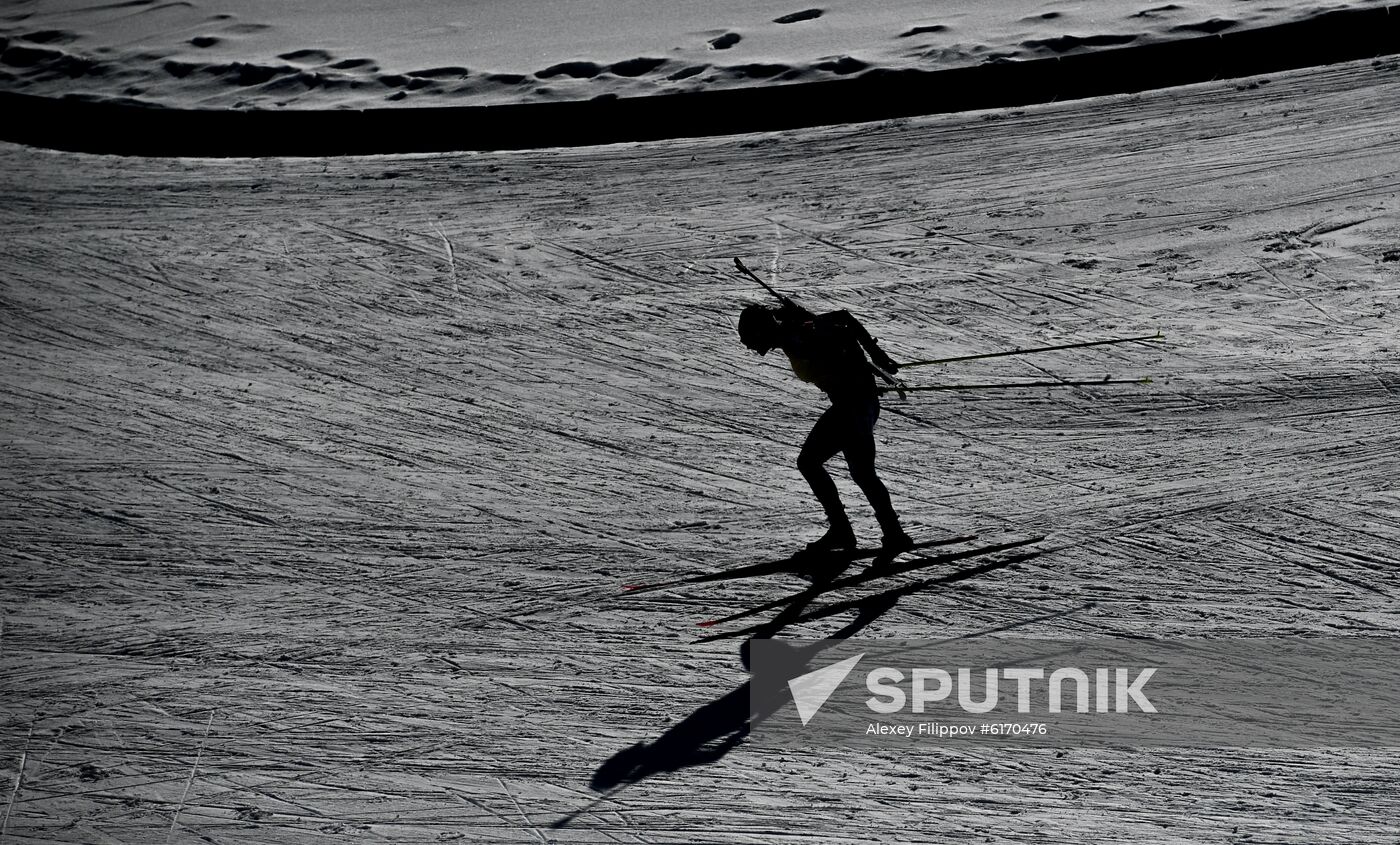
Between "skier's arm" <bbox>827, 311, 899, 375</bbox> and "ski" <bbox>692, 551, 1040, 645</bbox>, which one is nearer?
"ski" <bbox>692, 551, 1040, 645</bbox>

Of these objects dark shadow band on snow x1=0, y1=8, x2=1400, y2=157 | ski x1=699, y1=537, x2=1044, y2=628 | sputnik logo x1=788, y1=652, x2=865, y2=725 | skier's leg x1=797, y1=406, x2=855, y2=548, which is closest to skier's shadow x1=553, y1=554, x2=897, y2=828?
sputnik logo x1=788, y1=652, x2=865, y2=725

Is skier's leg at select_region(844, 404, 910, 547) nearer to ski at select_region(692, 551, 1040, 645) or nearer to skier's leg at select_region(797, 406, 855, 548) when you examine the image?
skier's leg at select_region(797, 406, 855, 548)

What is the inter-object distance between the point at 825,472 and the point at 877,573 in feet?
1.90

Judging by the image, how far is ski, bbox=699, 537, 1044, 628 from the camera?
6875mm

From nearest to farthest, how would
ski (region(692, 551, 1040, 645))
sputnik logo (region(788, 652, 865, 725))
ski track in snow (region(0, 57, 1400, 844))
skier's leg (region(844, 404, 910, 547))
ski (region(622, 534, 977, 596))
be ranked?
ski track in snow (region(0, 57, 1400, 844)) < sputnik logo (region(788, 652, 865, 725)) < ski (region(692, 551, 1040, 645)) < skier's leg (region(844, 404, 910, 547)) < ski (region(622, 534, 977, 596))

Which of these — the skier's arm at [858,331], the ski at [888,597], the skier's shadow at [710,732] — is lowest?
the skier's shadow at [710,732]

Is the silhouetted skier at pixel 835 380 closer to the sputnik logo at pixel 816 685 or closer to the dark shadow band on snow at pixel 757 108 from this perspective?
the sputnik logo at pixel 816 685

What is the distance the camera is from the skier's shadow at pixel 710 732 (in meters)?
5.63

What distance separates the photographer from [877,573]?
7.09 meters

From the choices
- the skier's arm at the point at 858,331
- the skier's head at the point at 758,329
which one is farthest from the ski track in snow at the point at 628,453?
the skier's head at the point at 758,329

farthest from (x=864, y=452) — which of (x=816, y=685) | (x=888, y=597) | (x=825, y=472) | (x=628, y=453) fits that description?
(x=628, y=453)

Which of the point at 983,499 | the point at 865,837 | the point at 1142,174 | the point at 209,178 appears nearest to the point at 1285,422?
the point at 983,499

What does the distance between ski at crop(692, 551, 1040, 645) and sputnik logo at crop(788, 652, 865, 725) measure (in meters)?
0.46

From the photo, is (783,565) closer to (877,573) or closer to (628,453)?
(877,573)
